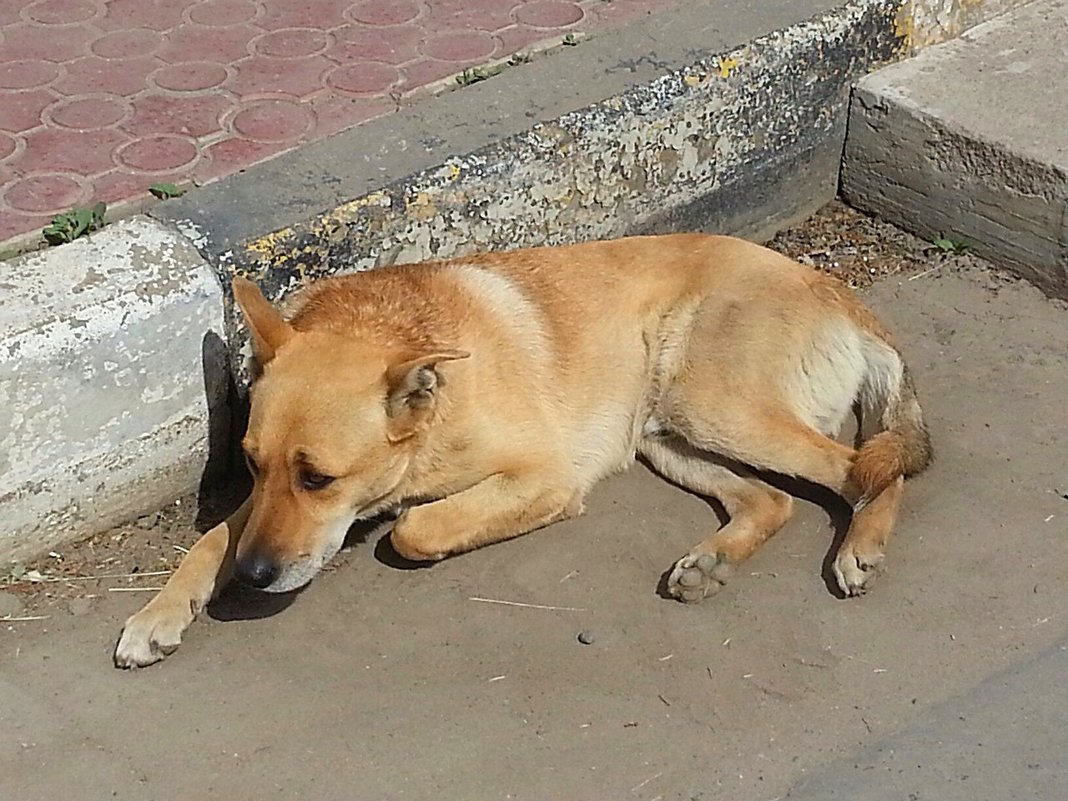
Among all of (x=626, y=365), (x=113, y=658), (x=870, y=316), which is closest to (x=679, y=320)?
(x=626, y=365)

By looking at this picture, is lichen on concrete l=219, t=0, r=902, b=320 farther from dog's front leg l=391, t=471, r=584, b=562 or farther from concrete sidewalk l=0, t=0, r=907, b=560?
dog's front leg l=391, t=471, r=584, b=562

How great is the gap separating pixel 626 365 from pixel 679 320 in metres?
0.22

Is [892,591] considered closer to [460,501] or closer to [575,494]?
[575,494]

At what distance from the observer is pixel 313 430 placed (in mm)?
3605

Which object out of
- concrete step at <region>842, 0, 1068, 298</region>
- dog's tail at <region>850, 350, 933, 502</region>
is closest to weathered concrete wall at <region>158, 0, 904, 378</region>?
concrete step at <region>842, 0, 1068, 298</region>

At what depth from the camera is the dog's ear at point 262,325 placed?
3750 mm

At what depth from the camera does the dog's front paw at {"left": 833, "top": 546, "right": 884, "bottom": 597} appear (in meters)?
3.99

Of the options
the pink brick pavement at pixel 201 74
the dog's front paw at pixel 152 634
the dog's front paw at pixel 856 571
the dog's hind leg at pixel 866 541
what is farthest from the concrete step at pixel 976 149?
the dog's front paw at pixel 152 634

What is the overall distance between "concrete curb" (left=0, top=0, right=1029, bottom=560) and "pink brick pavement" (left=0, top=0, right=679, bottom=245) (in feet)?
1.47

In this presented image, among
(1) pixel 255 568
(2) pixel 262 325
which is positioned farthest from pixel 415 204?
(1) pixel 255 568

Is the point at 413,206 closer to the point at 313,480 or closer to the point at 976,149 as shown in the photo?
the point at 313,480

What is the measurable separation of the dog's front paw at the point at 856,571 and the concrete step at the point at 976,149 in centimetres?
182

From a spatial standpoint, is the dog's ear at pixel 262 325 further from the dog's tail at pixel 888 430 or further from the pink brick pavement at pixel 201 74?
the dog's tail at pixel 888 430

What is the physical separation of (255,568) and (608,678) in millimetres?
948
